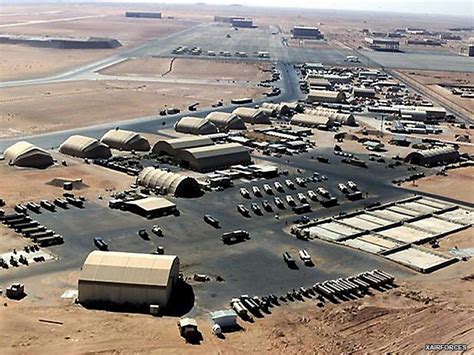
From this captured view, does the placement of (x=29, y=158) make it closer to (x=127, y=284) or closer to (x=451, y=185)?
(x=127, y=284)

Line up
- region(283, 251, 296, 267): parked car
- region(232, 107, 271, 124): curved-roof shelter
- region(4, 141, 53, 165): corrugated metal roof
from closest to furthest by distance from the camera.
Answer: region(283, 251, 296, 267): parked car < region(4, 141, 53, 165): corrugated metal roof < region(232, 107, 271, 124): curved-roof shelter

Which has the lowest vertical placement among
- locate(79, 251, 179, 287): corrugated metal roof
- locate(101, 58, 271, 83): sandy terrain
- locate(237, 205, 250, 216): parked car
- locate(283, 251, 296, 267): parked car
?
locate(101, 58, 271, 83): sandy terrain

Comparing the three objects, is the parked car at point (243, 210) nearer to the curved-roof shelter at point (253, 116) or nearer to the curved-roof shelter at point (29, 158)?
the curved-roof shelter at point (29, 158)

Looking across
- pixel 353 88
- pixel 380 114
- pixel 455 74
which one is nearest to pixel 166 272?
pixel 380 114

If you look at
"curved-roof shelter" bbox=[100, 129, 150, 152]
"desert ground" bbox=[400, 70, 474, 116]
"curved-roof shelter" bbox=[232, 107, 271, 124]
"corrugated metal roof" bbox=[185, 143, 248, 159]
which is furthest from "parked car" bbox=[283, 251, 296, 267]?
"desert ground" bbox=[400, 70, 474, 116]

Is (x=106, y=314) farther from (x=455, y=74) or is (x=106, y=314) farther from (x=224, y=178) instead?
(x=455, y=74)

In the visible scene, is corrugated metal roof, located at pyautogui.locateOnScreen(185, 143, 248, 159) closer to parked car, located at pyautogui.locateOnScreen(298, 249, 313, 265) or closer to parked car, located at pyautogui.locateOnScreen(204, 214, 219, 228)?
parked car, located at pyautogui.locateOnScreen(204, 214, 219, 228)

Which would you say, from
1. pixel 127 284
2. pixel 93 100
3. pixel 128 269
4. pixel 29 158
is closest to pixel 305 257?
pixel 128 269
